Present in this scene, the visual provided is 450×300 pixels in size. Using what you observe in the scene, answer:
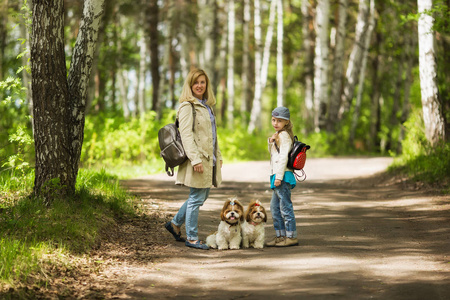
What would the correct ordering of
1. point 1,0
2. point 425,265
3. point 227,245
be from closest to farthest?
point 425,265 → point 227,245 → point 1,0

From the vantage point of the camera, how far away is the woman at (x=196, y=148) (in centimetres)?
734

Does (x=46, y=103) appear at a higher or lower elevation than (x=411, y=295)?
higher

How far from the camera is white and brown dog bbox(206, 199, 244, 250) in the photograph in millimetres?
7160

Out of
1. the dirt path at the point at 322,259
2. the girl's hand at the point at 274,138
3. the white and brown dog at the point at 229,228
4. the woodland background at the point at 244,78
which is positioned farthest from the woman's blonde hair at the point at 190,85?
the woodland background at the point at 244,78

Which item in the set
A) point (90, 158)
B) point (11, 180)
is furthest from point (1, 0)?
point (11, 180)

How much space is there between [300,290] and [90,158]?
46.0 ft

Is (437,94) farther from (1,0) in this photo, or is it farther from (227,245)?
(1,0)

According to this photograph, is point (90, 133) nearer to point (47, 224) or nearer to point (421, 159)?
point (421, 159)

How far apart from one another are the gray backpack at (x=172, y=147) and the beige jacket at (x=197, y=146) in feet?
0.30

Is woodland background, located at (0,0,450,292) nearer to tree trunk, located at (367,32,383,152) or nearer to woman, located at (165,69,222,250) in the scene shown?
woman, located at (165,69,222,250)

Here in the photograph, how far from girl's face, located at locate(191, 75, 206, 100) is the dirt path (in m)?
2.10

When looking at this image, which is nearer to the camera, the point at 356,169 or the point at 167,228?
the point at 167,228

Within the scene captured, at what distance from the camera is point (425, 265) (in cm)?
640

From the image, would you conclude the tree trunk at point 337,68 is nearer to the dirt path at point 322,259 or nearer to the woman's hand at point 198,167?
the dirt path at point 322,259
